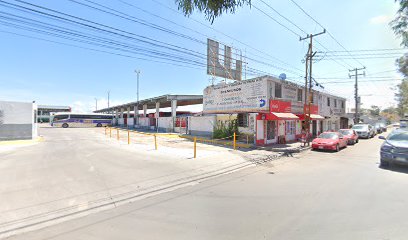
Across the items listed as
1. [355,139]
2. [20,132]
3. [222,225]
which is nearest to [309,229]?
[222,225]

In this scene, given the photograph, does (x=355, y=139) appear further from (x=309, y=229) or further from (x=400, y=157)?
(x=309, y=229)

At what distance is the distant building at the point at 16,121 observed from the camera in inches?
705

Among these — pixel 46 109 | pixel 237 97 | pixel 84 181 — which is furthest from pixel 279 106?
pixel 46 109

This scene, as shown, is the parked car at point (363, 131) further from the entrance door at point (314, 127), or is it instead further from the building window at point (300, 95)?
the building window at point (300, 95)

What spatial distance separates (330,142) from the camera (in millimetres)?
13914

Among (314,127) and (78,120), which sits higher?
(78,120)

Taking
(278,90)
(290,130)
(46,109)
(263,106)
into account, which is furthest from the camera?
(46,109)

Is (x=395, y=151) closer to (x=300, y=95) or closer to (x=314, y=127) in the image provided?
(x=300, y=95)

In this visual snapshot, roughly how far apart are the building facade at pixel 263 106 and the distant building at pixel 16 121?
1720 cm

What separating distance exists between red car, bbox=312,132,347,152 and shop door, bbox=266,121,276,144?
11.6 ft

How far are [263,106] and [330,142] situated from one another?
5.42 metres

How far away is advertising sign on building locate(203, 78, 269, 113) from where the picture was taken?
56.1ft

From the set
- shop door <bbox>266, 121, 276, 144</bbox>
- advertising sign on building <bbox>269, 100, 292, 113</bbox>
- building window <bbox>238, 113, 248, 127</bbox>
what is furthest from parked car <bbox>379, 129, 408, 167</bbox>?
building window <bbox>238, 113, 248, 127</bbox>

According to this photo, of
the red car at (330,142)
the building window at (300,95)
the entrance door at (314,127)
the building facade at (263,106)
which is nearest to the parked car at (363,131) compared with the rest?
the entrance door at (314,127)
